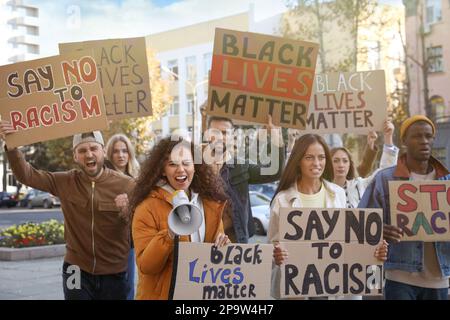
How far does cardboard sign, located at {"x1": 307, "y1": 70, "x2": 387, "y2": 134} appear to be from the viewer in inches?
181

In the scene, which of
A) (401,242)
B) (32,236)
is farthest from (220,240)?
(32,236)

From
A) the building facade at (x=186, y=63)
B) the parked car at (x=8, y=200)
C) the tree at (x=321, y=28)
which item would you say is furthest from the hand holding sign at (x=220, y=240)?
the parked car at (x=8, y=200)

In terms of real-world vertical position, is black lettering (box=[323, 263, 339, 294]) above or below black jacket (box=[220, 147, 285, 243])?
below

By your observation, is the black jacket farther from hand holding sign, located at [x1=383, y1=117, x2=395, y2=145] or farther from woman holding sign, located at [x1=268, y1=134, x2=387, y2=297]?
hand holding sign, located at [x1=383, y1=117, x2=395, y2=145]

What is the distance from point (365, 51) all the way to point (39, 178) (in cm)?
1641

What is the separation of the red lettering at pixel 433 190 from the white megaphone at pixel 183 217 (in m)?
1.57

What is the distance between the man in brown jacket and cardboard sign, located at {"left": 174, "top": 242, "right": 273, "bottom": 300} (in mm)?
939

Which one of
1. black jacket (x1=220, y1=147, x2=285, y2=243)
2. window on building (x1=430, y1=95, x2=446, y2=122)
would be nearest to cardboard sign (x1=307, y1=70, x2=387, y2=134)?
black jacket (x1=220, y1=147, x2=285, y2=243)

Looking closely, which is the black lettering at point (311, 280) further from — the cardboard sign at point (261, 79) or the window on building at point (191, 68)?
the window on building at point (191, 68)

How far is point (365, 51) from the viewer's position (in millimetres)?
18984

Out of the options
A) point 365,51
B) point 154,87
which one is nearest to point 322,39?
point 365,51

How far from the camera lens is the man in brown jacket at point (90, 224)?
13.0ft

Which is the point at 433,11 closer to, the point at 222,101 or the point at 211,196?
the point at 222,101

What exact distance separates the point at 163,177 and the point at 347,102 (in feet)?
Answer: 6.68
